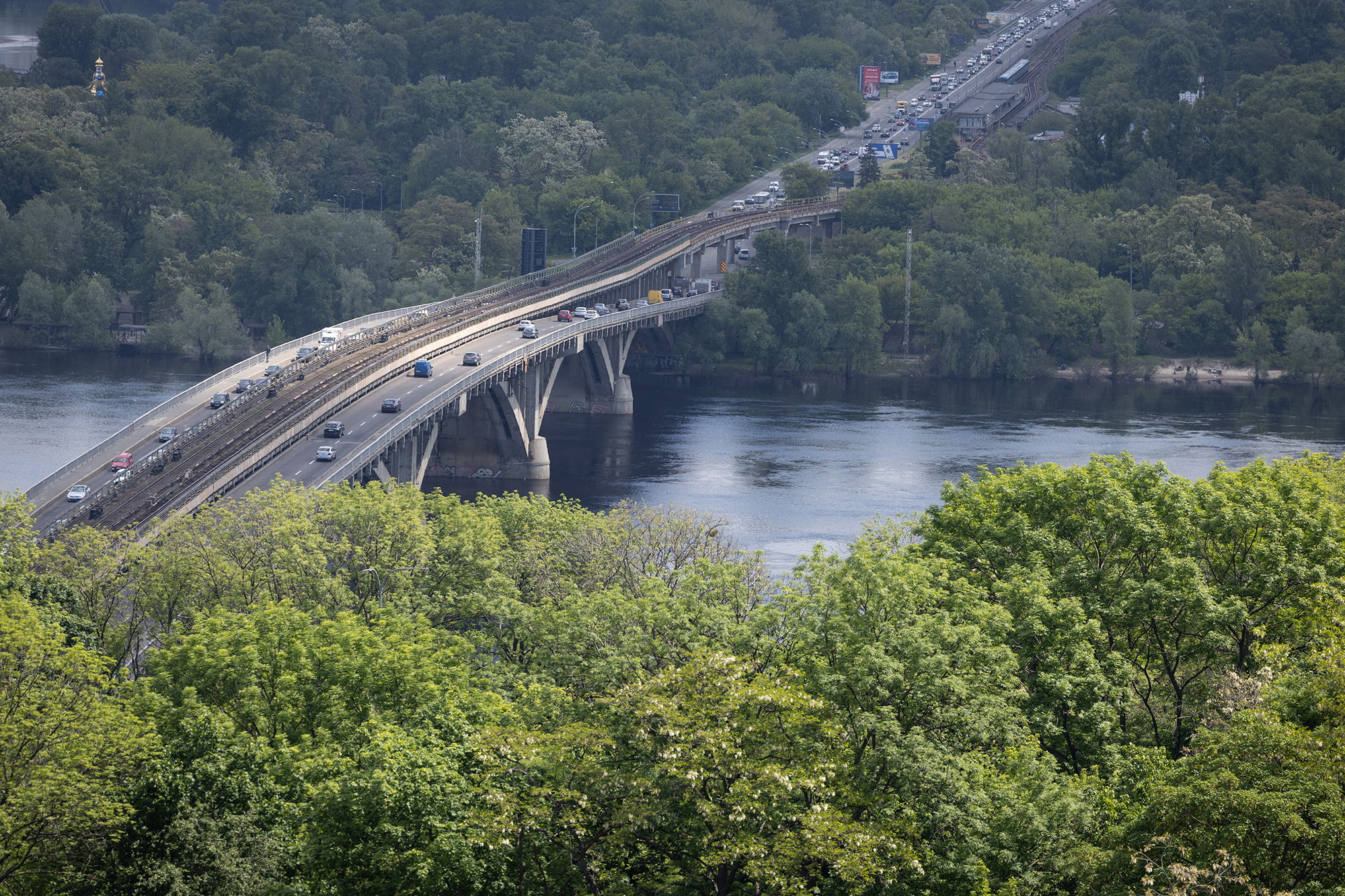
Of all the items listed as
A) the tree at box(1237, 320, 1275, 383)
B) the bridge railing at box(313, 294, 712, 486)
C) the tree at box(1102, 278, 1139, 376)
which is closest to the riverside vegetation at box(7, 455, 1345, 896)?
the bridge railing at box(313, 294, 712, 486)

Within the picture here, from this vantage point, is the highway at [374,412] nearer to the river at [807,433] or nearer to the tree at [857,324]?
the river at [807,433]

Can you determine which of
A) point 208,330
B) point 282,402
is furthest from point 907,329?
point 282,402

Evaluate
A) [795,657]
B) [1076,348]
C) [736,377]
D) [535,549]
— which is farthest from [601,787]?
[1076,348]

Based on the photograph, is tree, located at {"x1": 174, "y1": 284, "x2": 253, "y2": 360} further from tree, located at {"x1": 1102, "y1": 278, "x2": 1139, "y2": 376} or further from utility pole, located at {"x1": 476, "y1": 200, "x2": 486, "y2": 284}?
tree, located at {"x1": 1102, "y1": 278, "x2": 1139, "y2": 376}

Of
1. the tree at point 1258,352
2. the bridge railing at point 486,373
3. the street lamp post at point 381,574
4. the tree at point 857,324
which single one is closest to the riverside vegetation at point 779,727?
the street lamp post at point 381,574

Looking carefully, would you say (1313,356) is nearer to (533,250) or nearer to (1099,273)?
(1099,273)

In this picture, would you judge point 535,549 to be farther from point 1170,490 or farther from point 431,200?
point 431,200
